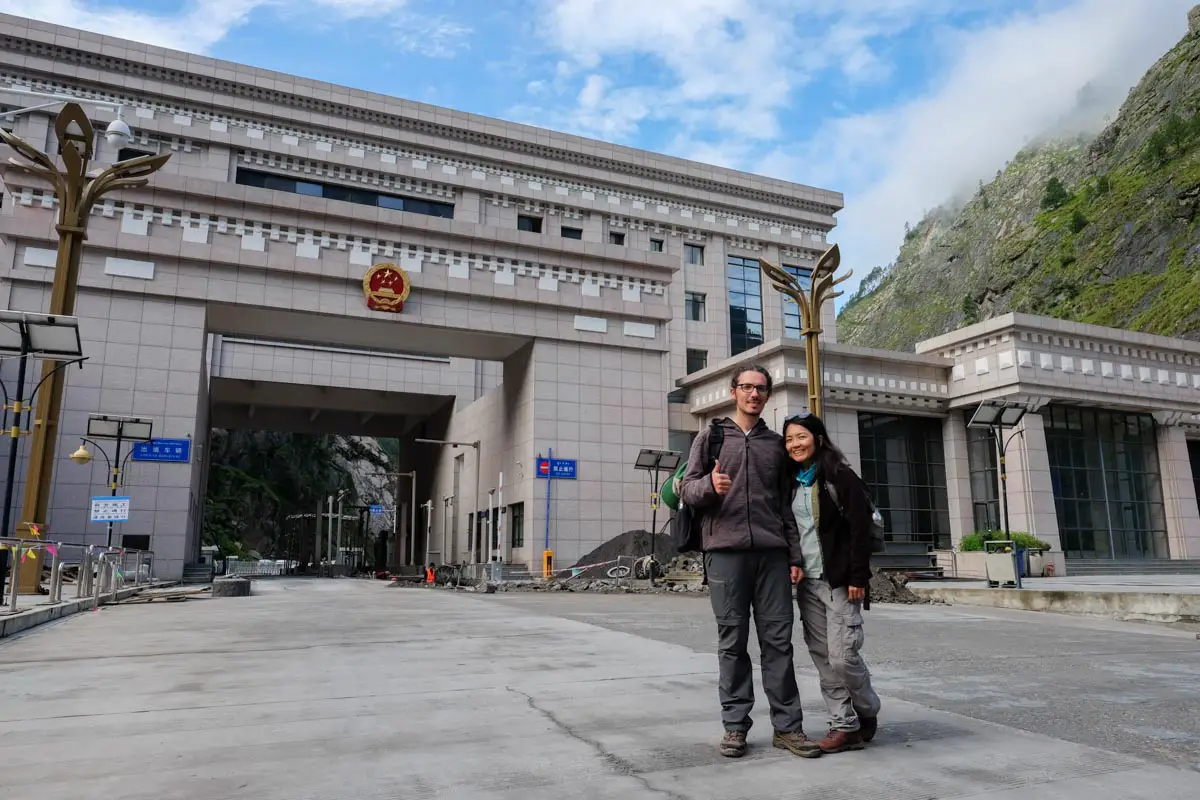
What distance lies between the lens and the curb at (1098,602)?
38.0 ft

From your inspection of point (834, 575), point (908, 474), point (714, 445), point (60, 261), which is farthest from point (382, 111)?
point (834, 575)

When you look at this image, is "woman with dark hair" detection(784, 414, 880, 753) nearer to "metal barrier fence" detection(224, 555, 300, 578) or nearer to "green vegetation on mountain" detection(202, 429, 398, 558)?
"metal barrier fence" detection(224, 555, 300, 578)

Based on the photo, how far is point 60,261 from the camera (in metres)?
14.7

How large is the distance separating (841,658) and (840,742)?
0.38 meters

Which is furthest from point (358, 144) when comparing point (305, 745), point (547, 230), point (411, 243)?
point (305, 745)

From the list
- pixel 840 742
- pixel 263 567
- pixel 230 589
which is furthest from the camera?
pixel 263 567

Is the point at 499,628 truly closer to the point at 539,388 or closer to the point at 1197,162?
the point at 539,388

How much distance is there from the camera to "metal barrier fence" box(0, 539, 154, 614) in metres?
9.45

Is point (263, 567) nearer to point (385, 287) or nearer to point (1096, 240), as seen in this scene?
point (385, 287)

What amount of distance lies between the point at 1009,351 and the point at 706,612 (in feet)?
60.5

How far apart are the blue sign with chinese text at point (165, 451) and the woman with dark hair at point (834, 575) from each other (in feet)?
77.8

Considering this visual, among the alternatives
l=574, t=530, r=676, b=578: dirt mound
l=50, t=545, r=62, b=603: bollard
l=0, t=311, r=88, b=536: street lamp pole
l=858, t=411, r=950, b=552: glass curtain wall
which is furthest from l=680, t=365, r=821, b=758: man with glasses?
l=858, t=411, r=950, b=552: glass curtain wall

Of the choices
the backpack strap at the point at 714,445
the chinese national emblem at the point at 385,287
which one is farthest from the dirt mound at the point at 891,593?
the chinese national emblem at the point at 385,287

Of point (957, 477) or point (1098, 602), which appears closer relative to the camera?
point (1098, 602)
